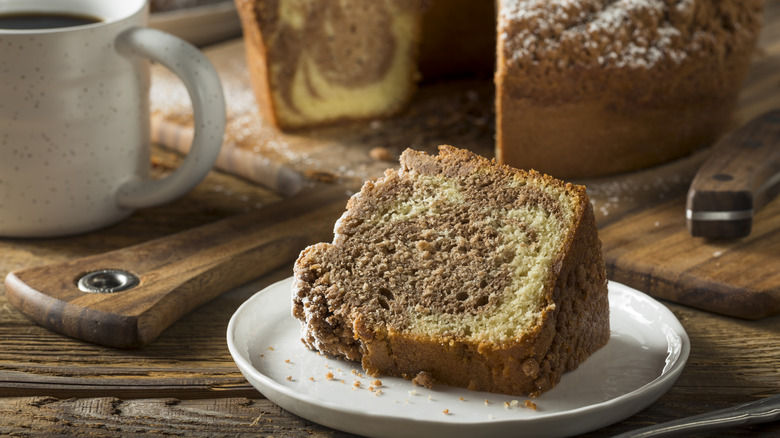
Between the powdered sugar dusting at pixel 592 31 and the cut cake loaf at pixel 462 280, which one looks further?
the powdered sugar dusting at pixel 592 31

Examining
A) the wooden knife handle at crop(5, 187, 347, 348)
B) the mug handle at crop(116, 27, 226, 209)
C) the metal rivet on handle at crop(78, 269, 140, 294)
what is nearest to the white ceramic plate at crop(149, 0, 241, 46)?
the mug handle at crop(116, 27, 226, 209)

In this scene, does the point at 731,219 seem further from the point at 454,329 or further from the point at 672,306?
the point at 454,329

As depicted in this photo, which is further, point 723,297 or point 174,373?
point 723,297

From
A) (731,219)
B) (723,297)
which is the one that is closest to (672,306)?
(723,297)

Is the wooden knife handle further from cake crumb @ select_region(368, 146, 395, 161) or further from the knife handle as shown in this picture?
the knife handle

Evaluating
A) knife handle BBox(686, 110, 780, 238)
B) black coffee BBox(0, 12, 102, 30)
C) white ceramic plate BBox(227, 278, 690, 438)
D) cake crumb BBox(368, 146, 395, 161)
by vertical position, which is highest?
black coffee BBox(0, 12, 102, 30)

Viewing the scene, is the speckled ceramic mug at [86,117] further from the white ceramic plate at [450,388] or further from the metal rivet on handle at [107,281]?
the white ceramic plate at [450,388]

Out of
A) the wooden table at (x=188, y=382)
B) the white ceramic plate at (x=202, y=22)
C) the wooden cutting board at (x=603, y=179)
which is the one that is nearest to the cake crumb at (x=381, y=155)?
the wooden cutting board at (x=603, y=179)
